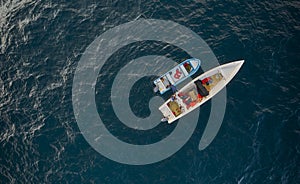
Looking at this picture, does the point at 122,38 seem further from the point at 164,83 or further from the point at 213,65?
the point at 213,65

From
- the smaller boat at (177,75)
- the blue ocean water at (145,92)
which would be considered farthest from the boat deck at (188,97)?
the blue ocean water at (145,92)

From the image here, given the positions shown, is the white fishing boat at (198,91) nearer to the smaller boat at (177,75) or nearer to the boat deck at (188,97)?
the boat deck at (188,97)

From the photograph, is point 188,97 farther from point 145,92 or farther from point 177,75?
point 145,92

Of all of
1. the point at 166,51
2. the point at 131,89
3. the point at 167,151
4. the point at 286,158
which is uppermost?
the point at 166,51

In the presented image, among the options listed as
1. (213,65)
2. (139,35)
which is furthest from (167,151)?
(139,35)

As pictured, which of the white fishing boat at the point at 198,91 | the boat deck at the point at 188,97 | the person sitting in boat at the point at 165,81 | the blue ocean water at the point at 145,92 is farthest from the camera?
the person sitting in boat at the point at 165,81

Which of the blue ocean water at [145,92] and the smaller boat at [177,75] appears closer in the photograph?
the blue ocean water at [145,92]

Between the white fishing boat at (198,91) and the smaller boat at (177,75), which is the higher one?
the smaller boat at (177,75)
